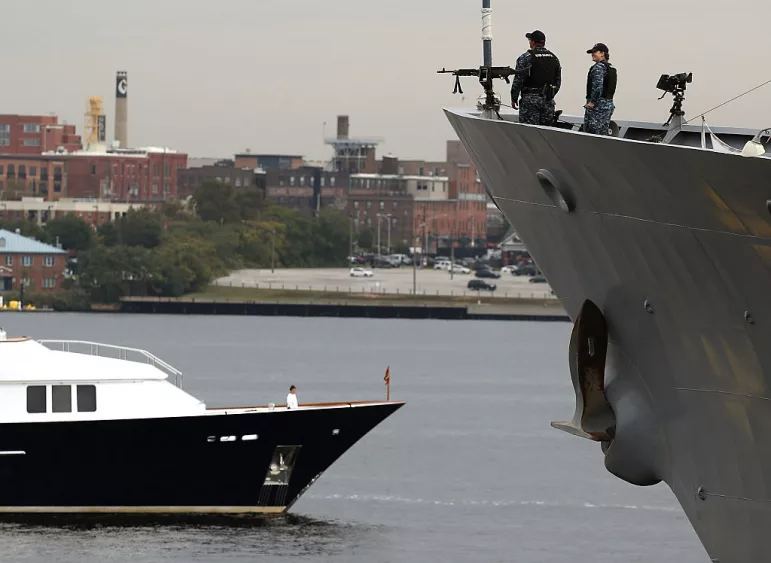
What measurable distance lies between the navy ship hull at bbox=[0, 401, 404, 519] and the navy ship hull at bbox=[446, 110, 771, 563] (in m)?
23.3

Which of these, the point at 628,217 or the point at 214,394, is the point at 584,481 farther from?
the point at 628,217

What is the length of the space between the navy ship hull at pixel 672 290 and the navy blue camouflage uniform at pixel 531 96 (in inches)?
17.4

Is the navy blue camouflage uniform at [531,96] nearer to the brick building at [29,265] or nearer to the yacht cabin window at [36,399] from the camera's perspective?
the yacht cabin window at [36,399]

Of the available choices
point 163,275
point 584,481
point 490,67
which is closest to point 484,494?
point 584,481

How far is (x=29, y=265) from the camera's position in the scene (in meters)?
186

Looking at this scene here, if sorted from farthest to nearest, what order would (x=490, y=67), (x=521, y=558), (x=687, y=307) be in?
(x=521, y=558)
(x=490, y=67)
(x=687, y=307)

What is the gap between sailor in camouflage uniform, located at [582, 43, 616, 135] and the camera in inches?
625

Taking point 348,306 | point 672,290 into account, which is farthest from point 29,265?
point 672,290

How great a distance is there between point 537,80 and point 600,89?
83cm

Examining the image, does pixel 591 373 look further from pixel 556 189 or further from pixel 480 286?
pixel 480 286

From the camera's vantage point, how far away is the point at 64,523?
40344 mm

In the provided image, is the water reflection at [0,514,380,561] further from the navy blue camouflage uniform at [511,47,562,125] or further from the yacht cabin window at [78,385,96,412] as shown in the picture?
the navy blue camouflage uniform at [511,47,562,125]

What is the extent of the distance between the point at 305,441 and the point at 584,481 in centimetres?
1674

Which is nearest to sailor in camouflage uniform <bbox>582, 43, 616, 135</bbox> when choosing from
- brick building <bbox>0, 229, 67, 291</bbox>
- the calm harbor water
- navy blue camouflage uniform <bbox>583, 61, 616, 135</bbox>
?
navy blue camouflage uniform <bbox>583, 61, 616, 135</bbox>
